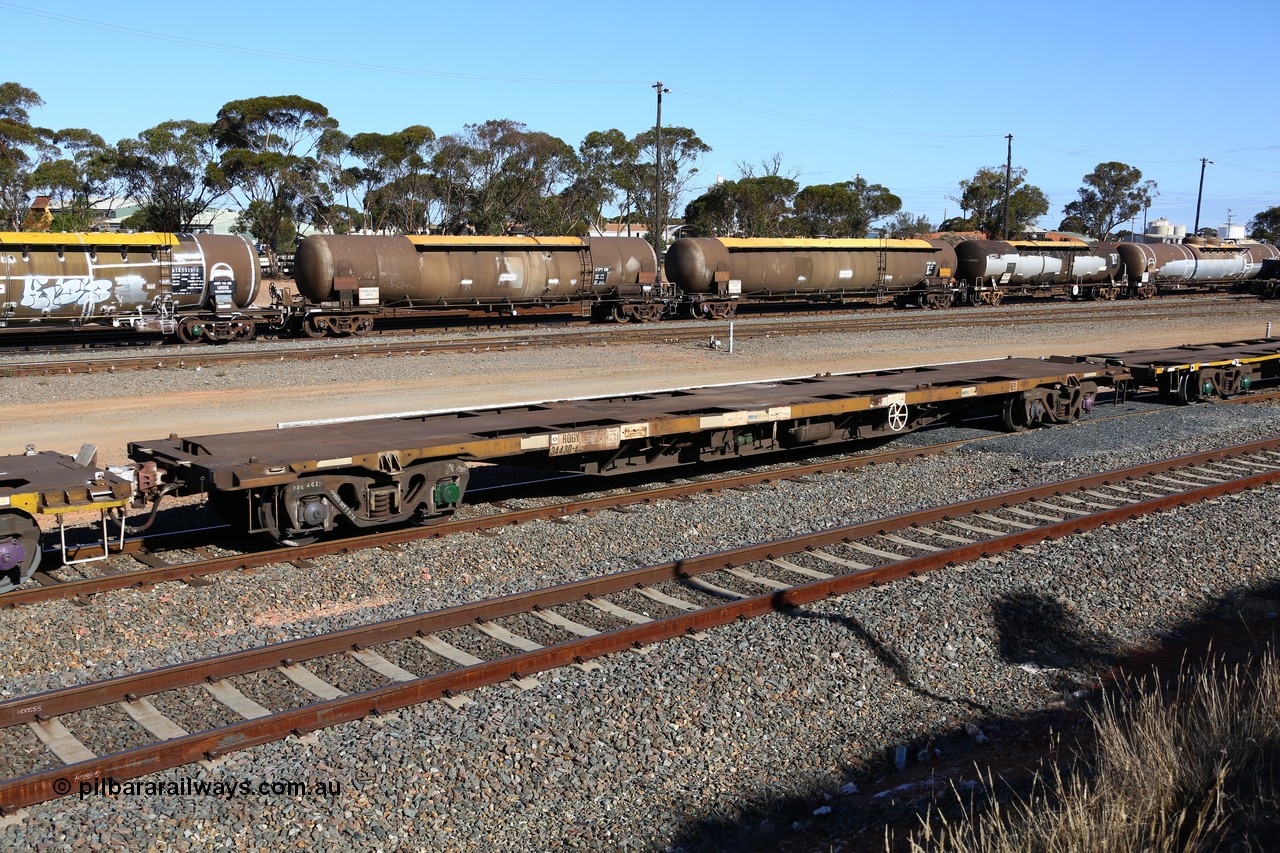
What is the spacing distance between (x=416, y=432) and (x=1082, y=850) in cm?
827

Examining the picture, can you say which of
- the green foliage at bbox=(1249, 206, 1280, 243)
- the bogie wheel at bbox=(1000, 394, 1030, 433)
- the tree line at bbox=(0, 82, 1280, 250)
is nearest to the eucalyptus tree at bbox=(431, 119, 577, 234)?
the tree line at bbox=(0, 82, 1280, 250)

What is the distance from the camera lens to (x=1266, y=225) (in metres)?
123

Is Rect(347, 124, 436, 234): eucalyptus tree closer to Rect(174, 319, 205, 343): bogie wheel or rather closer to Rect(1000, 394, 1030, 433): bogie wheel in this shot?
Rect(174, 319, 205, 343): bogie wheel

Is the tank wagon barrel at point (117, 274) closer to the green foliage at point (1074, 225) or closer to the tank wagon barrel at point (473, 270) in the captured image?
the tank wagon barrel at point (473, 270)

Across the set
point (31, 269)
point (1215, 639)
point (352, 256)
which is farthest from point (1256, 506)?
point (31, 269)

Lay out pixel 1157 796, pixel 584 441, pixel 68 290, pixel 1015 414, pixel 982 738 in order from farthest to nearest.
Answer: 1. pixel 68 290
2. pixel 1015 414
3. pixel 584 441
4. pixel 982 738
5. pixel 1157 796

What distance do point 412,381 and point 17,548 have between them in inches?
514

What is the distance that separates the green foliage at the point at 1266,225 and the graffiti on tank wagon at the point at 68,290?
123m

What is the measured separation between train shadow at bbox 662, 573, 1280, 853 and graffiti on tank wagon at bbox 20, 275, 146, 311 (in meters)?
24.3

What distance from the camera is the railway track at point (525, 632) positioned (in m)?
6.05

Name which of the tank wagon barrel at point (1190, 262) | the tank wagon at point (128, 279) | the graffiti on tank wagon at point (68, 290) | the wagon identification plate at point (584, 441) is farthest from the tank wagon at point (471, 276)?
the tank wagon barrel at point (1190, 262)

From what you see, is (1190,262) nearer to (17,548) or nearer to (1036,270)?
(1036,270)

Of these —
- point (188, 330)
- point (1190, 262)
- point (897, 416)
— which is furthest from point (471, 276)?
point (1190, 262)

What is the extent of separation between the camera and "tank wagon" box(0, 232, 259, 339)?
2595 cm
